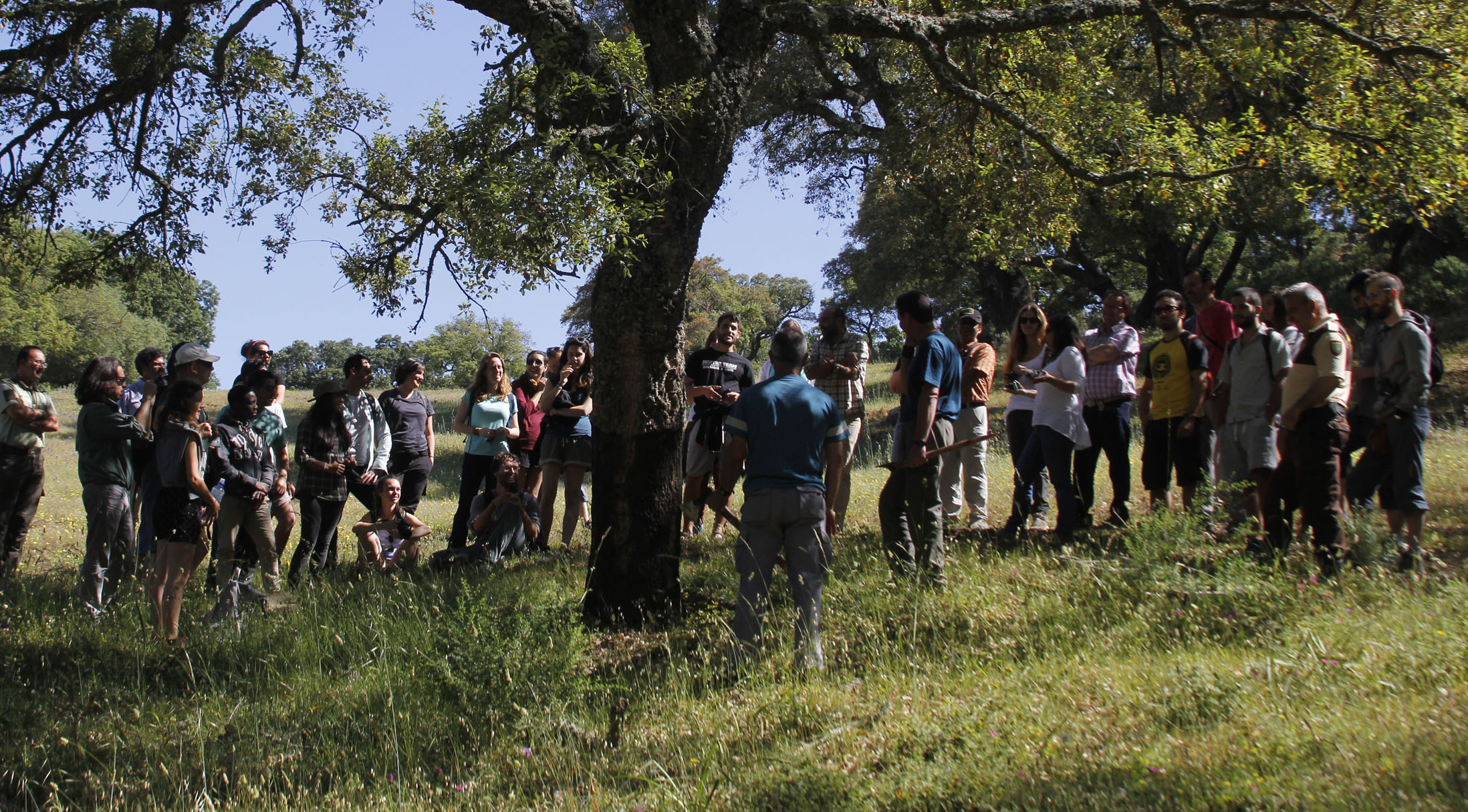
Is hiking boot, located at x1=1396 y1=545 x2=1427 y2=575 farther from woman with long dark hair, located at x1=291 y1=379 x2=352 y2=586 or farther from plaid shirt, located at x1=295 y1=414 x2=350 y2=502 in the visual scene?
plaid shirt, located at x1=295 y1=414 x2=350 y2=502

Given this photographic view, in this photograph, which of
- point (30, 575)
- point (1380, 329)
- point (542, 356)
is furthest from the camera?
point (542, 356)

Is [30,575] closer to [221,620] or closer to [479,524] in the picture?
[221,620]

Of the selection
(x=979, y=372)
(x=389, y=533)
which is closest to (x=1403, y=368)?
(x=979, y=372)

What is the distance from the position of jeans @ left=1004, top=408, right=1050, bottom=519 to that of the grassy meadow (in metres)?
1.04

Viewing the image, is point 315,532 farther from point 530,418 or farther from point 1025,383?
point 1025,383

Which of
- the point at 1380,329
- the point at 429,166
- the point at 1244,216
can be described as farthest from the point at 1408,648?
the point at 1244,216

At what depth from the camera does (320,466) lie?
336 inches

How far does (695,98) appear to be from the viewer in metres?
6.53

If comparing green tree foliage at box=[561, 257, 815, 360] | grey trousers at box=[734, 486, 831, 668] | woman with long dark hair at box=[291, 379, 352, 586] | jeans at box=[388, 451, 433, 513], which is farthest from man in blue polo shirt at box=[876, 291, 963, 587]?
green tree foliage at box=[561, 257, 815, 360]

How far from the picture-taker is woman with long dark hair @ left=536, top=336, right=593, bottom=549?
9367mm

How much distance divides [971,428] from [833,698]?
3.93 metres

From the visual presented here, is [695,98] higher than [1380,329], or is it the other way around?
[695,98]

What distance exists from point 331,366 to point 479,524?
146103 millimetres

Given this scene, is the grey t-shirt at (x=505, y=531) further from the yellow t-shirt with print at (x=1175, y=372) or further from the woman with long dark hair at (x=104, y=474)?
the yellow t-shirt with print at (x=1175, y=372)
